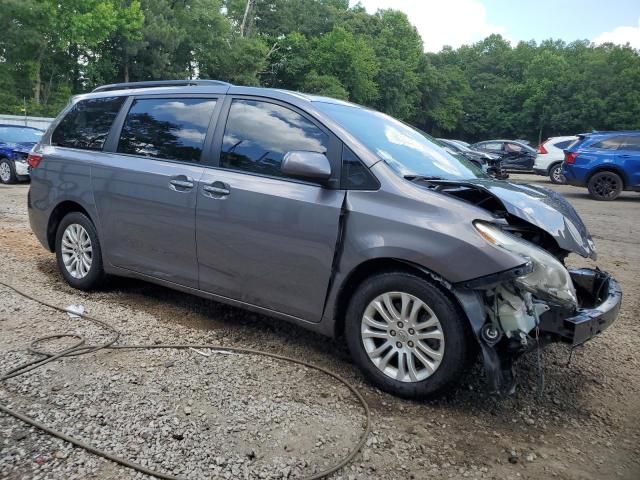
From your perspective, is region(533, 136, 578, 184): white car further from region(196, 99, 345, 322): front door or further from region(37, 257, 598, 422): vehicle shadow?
region(196, 99, 345, 322): front door

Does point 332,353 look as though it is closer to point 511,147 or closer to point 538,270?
point 538,270

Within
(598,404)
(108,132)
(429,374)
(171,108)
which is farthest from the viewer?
(108,132)

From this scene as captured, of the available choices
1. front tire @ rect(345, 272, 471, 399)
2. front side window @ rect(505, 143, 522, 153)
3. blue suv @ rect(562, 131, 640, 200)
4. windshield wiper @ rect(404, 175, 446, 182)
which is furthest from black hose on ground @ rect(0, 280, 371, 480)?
front side window @ rect(505, 143, 522, 153)

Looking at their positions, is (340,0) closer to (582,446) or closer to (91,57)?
(91,57)

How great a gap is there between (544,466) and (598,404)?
0.90 m

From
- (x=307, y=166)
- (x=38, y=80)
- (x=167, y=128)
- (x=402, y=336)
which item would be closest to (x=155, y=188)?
(x=167, y=128)

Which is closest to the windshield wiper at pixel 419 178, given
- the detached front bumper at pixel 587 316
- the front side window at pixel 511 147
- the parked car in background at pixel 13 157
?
the detached front bumper at pixel 587 316

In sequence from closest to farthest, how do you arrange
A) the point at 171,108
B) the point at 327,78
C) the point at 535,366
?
the point at 535,366
the point at 171,108
the point at 327,78

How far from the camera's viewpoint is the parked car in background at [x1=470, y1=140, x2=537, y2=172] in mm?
23578

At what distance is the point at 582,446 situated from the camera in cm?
282

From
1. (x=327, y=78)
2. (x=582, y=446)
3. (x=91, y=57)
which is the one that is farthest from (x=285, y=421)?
(x=327, y=78)

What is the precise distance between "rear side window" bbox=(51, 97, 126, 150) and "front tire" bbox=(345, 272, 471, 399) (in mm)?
2875

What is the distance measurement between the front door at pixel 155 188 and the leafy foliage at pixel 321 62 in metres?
31.6

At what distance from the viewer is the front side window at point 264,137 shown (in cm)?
365
